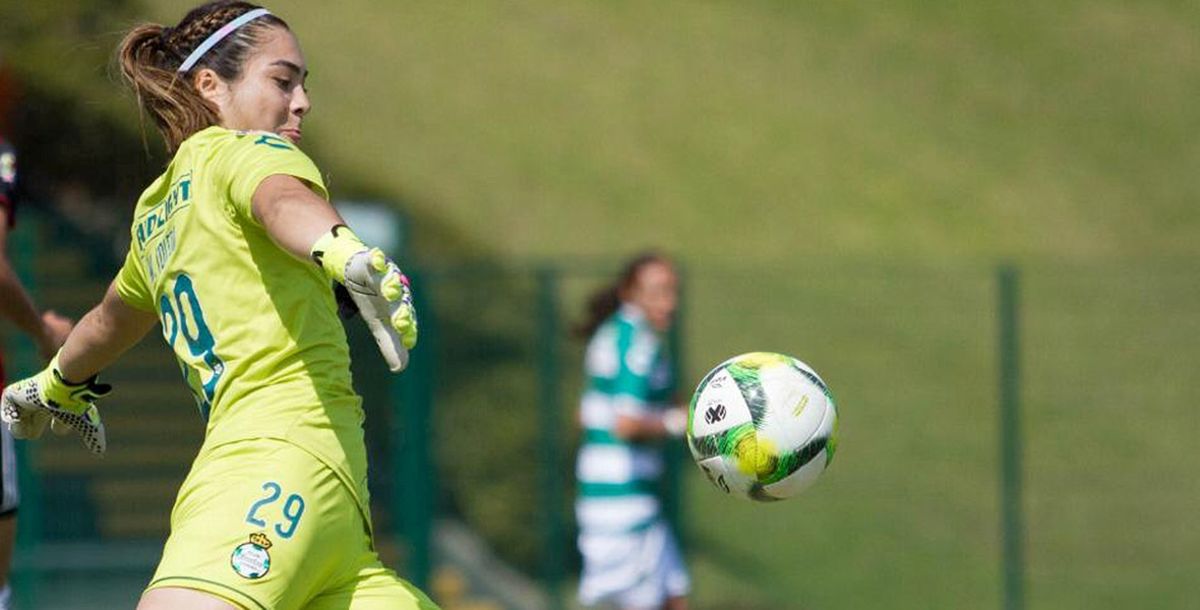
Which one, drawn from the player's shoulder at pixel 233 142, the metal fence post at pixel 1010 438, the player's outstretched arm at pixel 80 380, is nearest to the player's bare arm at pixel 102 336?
the player's outstretched arm at pixel 80 380

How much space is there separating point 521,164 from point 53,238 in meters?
6.42

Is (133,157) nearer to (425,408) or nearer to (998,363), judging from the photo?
(425,408)

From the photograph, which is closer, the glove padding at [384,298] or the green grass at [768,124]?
the glove padding at [384,298]

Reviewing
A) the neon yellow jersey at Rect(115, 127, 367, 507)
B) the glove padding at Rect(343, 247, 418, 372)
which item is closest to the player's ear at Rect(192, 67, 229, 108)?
the neon yellow jersey at Rect(115, 127, 367, 507)

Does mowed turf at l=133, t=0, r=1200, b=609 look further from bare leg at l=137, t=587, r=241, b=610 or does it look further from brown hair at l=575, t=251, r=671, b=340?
bare leg at l=137, t=587, r=241, b=610

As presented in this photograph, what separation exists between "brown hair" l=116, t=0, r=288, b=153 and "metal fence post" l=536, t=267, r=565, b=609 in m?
6.73

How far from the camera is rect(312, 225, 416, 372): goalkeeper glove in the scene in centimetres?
306

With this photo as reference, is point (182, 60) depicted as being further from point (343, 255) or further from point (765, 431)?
point (765, 431)

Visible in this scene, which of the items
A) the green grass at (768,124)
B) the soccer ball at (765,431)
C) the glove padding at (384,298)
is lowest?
the glove padding at (384,298)

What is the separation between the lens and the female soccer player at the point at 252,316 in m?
3.38

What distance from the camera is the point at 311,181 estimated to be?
3.44 m

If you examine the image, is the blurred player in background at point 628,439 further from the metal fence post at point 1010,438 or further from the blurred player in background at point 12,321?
the blurred player in background at point 12,321

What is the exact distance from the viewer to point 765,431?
4.31m

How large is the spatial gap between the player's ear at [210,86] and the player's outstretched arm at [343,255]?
22.1 inches
